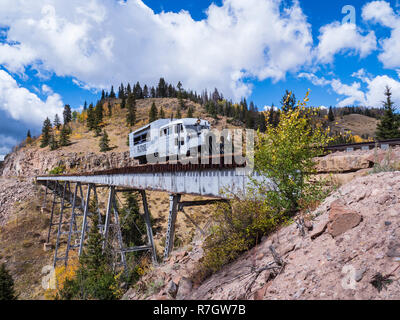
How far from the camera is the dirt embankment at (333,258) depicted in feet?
9.51

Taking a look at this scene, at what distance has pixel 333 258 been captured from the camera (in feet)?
11.3

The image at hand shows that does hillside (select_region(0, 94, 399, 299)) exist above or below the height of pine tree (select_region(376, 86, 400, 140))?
below

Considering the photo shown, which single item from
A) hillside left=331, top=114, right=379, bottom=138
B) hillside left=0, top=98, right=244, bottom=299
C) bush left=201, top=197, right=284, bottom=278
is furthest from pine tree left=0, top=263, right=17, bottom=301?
hillside left=331, top=114, right=379, bottom=138

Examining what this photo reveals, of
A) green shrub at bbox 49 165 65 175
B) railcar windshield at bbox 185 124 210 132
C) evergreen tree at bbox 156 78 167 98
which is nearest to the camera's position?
railcar windshield at bbox 185 124 210 132

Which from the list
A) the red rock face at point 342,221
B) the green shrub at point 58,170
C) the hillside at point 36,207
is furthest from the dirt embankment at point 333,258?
the green shrub at point 58,170

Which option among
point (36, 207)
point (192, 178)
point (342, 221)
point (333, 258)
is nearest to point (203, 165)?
point (192, 178)

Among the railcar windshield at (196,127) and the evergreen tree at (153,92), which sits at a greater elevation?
the evergreen tree at (153,92)

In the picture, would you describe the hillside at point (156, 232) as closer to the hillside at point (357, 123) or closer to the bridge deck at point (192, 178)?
the bridge deck at point (192, 178)

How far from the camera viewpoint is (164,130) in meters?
16.5

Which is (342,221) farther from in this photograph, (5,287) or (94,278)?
(5,287)

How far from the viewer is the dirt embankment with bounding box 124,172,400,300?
114 inches

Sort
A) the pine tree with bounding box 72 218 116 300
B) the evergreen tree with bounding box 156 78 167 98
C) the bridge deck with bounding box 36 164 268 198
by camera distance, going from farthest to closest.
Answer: the evergreen tree with bounding box 156 78 167 98, the pine tree with bounding box 72 218 116 300, the bridge deck with bounding box 36 164 268 198

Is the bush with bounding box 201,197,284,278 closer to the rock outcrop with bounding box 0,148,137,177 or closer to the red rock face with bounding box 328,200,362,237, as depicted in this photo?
the red rock face with bounding box 328,200,362,237

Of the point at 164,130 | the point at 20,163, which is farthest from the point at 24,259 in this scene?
the point at 20,163
